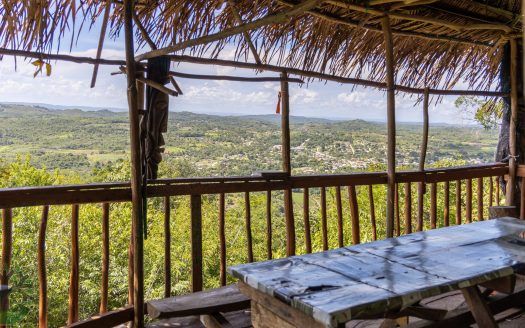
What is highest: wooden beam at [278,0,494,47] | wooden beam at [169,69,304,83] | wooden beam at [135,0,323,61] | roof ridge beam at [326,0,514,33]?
roof ridge beam at [326,0,514,33]

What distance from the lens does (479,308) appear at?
74.8 inches

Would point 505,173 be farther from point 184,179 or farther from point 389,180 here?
point 184,179

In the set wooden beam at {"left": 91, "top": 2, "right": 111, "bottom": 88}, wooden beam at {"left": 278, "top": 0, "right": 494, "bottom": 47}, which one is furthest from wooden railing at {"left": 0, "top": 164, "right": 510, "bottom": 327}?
wooden beam at {"left": 278, "top": 0, "right": 494, "bottom": 47}

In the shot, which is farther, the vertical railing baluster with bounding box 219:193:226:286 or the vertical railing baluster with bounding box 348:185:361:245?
the vertical railing baluster with bounding box 348:185:361:245

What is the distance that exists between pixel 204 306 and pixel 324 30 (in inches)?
84.2

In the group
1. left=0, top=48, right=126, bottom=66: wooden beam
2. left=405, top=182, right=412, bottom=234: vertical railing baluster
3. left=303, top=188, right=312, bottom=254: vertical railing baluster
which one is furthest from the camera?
left=405, top=182, right=412, bottom=234: vertical railing baluster

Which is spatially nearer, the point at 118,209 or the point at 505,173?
the point at 505,173

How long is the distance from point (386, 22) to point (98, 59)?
1.96 meters

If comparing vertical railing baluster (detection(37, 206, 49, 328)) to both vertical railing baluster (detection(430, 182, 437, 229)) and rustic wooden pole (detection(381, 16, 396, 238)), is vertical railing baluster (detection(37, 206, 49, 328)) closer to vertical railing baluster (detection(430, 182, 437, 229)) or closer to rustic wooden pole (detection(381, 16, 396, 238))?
rustic wooden pole (detection(381, 16, 396, 238))

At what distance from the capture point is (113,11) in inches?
99.0

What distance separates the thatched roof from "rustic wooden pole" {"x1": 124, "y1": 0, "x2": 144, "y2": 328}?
8.9 inches

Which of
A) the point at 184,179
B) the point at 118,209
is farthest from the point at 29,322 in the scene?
the point at 184,179

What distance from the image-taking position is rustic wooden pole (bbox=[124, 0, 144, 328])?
7.50 ft

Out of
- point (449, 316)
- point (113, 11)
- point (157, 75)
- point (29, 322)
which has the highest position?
point (113, 11)
